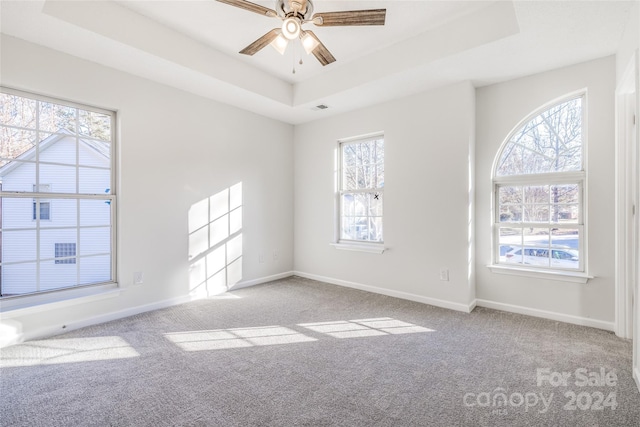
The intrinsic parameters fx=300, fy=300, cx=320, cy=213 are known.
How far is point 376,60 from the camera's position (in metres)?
3.26

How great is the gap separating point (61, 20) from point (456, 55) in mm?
3242

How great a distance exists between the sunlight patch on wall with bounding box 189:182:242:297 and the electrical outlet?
0.55 m

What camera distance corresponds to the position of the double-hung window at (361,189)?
414 cm

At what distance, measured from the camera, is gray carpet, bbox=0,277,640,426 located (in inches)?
64.6

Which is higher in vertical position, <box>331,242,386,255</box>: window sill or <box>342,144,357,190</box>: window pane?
<box>342,144,357,190</box>: window pane

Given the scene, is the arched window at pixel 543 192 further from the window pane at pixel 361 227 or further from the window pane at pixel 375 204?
the window pane at pixel 361 227

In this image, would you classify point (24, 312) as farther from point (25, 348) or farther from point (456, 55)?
point (456, 55)

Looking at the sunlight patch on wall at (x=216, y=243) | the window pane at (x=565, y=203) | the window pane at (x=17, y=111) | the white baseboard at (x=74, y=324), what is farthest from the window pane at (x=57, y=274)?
the window pane at (x=565, y=203)

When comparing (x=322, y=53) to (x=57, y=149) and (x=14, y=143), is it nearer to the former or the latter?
(x=57, y=149)

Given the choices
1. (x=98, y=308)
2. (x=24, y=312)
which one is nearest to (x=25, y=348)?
(x=24, y=312)

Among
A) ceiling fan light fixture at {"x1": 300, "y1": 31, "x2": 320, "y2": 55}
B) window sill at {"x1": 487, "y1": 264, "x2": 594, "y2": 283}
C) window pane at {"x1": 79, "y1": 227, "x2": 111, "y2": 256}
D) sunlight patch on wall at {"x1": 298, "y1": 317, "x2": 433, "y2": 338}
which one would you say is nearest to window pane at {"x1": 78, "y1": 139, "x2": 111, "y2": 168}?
window pane at {"x1": 79, "y1": 227, "x2": 111, "y2": 256}

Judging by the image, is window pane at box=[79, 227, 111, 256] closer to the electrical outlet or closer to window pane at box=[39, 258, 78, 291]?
window pane at box=[39, 258, 78, 291]

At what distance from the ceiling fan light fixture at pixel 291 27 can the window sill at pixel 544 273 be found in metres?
3.04

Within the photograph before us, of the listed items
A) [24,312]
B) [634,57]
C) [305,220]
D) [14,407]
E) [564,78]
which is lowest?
[14,407]
